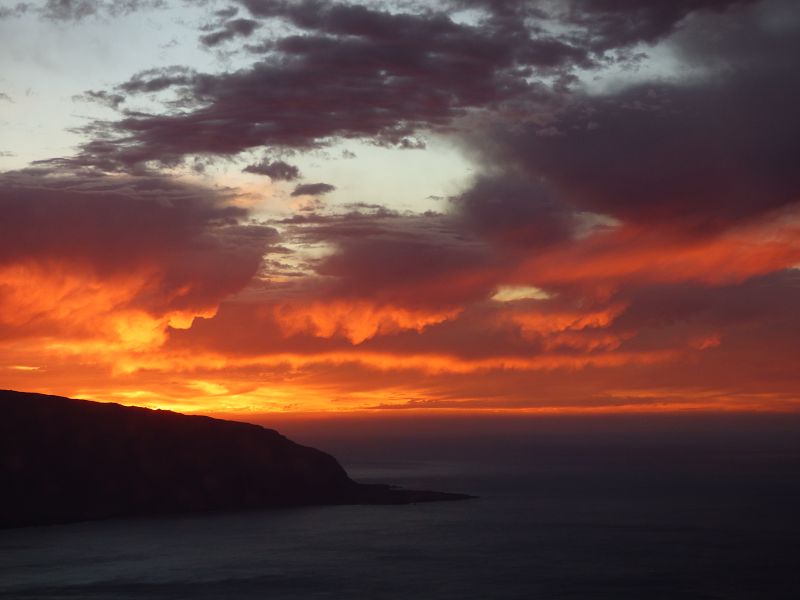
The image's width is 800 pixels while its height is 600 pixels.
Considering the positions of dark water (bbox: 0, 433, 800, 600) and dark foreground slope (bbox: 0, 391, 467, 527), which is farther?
dark foreground slope (bbox: 0, 391, 467, 527)

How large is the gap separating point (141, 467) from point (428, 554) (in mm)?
52726

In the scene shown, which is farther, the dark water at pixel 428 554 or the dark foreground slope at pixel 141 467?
the dark foreground slope at pixel 141 467

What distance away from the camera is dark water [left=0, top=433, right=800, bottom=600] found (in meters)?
84.9

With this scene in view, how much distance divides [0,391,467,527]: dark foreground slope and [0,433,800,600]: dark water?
6.78 m

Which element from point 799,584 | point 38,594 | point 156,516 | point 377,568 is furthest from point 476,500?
point 38,594

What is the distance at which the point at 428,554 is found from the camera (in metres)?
103

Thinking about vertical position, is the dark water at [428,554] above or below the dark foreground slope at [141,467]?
below

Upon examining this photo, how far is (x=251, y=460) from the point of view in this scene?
14662 cm

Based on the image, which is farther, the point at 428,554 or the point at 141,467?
the point at 141,467

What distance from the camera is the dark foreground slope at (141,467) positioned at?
127562mm

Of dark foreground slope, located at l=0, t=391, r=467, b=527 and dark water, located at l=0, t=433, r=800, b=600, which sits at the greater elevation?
dark foreground slope, located at l=0, t=391, r=467, b=527

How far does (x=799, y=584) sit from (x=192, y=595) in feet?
177

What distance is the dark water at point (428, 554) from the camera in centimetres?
8488

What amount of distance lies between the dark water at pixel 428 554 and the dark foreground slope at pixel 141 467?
22.2ft
